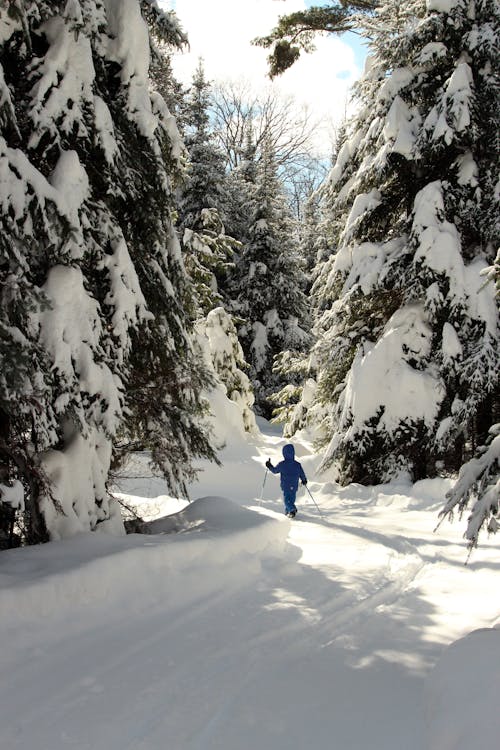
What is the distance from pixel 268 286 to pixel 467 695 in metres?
24.6

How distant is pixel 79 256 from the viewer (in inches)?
205

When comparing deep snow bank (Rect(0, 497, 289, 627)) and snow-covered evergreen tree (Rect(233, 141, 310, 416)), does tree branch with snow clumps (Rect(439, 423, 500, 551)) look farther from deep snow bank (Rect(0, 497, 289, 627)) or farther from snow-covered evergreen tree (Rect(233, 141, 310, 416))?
snow-covered evergreen tree (Rect(233, 141, 310, 416))

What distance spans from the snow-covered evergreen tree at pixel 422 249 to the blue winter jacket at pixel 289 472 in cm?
149

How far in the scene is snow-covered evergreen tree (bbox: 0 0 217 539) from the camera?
4.68 m

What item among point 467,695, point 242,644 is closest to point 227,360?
point 242,644

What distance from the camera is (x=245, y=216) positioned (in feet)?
94.3

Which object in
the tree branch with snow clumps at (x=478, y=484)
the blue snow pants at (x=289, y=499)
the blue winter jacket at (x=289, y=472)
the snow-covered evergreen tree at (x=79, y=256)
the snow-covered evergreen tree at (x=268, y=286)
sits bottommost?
the blue snow pants at (x=289, y=499)

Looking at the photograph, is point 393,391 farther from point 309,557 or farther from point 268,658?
point 268,658

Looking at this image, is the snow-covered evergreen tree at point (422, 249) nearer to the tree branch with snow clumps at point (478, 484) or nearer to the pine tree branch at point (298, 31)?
the pine tree branch at point (298, 31)

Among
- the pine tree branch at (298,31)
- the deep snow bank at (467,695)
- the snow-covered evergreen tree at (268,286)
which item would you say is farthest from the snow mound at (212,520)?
the snow-covered evergreen tree at (268,286)

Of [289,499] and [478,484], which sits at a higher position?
[478,484]

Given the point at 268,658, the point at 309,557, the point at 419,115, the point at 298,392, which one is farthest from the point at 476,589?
the point at 298,392

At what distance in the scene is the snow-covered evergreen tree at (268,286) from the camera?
26.6m

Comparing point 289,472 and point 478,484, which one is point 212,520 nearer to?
point 289,472
